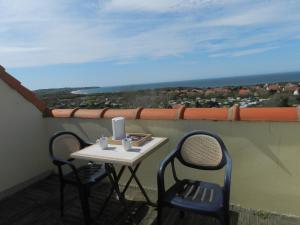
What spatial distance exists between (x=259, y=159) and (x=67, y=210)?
7.99ft

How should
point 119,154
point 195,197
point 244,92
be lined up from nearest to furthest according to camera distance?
point 195,197
point 119,154
point 244,92

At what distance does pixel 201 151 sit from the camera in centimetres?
273

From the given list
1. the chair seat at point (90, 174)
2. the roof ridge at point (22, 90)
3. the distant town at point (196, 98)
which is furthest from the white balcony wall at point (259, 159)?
the roof ridge at point (22, 90)

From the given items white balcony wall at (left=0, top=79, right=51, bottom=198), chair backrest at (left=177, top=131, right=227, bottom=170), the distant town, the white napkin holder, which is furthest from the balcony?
the white napkin holder

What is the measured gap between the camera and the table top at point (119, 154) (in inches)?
94.3

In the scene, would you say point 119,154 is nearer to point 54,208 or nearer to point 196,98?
point 54,208

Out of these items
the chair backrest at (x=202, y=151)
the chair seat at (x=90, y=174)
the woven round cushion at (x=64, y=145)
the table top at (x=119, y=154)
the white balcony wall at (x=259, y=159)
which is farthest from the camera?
the woven round cushion at (x=64, y=145)

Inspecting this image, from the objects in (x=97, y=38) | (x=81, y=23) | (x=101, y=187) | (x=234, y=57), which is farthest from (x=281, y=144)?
(x=234, y=57)

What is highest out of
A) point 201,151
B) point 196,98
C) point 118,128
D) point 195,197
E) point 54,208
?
point 196,98

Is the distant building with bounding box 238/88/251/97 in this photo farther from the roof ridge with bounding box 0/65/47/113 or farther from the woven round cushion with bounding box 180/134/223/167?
the roof ridge with bounding box 0/65/47/113

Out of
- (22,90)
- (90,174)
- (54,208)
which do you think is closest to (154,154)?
(90,174)

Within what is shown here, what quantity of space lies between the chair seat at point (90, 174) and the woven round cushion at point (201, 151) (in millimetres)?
983

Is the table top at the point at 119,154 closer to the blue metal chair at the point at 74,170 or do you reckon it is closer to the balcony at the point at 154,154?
the blue metal chair at the point at 74,170

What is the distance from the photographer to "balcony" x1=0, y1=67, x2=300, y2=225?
2799 mm
